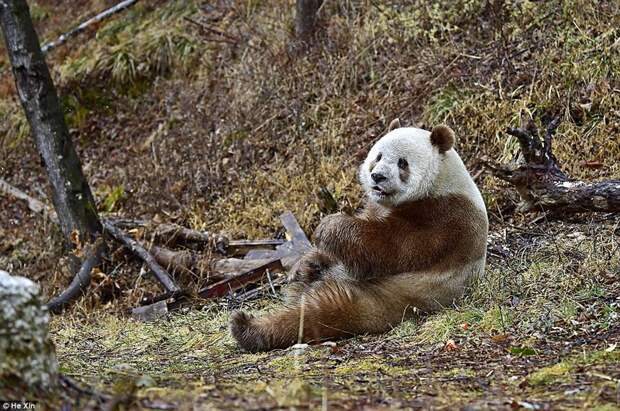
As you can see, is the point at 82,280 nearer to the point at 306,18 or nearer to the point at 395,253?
the point at 395,253

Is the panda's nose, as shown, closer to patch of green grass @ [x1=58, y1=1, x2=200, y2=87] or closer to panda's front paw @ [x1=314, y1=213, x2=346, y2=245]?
panda's front paw @ [x1=314, y1=213, x2=346, y2=245]

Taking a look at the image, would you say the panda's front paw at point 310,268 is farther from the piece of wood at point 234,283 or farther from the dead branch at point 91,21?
the dead branch at point 91,21

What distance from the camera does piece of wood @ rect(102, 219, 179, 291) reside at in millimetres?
8390

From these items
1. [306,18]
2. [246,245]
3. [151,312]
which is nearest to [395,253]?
[151,312]

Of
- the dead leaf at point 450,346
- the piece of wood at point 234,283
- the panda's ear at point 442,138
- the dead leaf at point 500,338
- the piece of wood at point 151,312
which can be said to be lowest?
the piece of wood at point 151,312

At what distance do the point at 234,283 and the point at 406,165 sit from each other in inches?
112

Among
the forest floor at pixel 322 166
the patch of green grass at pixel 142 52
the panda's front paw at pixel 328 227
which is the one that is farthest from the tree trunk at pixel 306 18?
the panda's front paw at pixel 328 227

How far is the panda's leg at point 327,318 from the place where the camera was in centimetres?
539

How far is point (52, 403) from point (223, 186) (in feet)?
27.0

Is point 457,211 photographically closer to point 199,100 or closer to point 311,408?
point 311,408

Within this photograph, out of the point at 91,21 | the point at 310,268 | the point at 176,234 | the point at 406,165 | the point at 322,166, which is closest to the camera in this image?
the point at 406,165

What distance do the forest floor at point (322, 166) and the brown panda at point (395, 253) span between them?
168mm

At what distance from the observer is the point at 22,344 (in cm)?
262

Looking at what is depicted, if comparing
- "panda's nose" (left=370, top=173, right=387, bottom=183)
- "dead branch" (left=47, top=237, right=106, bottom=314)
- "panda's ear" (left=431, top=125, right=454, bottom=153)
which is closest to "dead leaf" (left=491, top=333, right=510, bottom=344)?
"panda's nose" (left=370, top=173, right=387, bottom=183)
